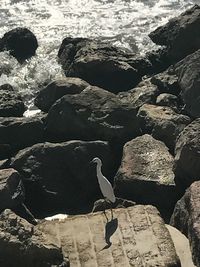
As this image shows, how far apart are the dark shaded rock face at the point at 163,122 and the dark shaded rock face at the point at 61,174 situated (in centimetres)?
134

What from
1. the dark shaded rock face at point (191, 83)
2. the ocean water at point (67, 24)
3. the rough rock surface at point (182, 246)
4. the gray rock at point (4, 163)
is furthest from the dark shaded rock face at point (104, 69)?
the rough rock surface at point (182, 246)

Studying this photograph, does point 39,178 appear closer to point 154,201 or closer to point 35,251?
point 154,201

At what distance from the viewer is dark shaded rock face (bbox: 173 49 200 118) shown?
547 inches

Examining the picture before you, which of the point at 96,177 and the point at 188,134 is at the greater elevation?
the point at 188,134

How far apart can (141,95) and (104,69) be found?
1817 mm

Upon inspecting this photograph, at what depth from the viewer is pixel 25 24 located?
23766mm

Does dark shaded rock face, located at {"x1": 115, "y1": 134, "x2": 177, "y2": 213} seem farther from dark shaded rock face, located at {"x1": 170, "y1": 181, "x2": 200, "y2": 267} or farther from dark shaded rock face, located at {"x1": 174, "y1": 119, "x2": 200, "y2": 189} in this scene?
dark shaded rock face, located at {"x1": 170, "y1": 181, "x2": 200, "y2": 267}

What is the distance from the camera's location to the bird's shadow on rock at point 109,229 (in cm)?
989

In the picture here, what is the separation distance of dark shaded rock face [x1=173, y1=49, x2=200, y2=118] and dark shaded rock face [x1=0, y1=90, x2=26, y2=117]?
3.92m

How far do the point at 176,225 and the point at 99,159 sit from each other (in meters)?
1.94

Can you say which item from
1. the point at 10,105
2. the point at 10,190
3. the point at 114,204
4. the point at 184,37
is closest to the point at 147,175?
the point at 114,204

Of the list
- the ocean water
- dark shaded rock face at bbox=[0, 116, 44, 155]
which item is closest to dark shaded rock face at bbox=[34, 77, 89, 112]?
dark shaded rock face at bbox=[0, 116, 44, 155]

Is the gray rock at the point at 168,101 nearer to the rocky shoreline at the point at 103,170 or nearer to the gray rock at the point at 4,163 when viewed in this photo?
the rocky shoreline at the point at 103,170

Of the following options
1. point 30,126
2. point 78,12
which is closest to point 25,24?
point 78,12
